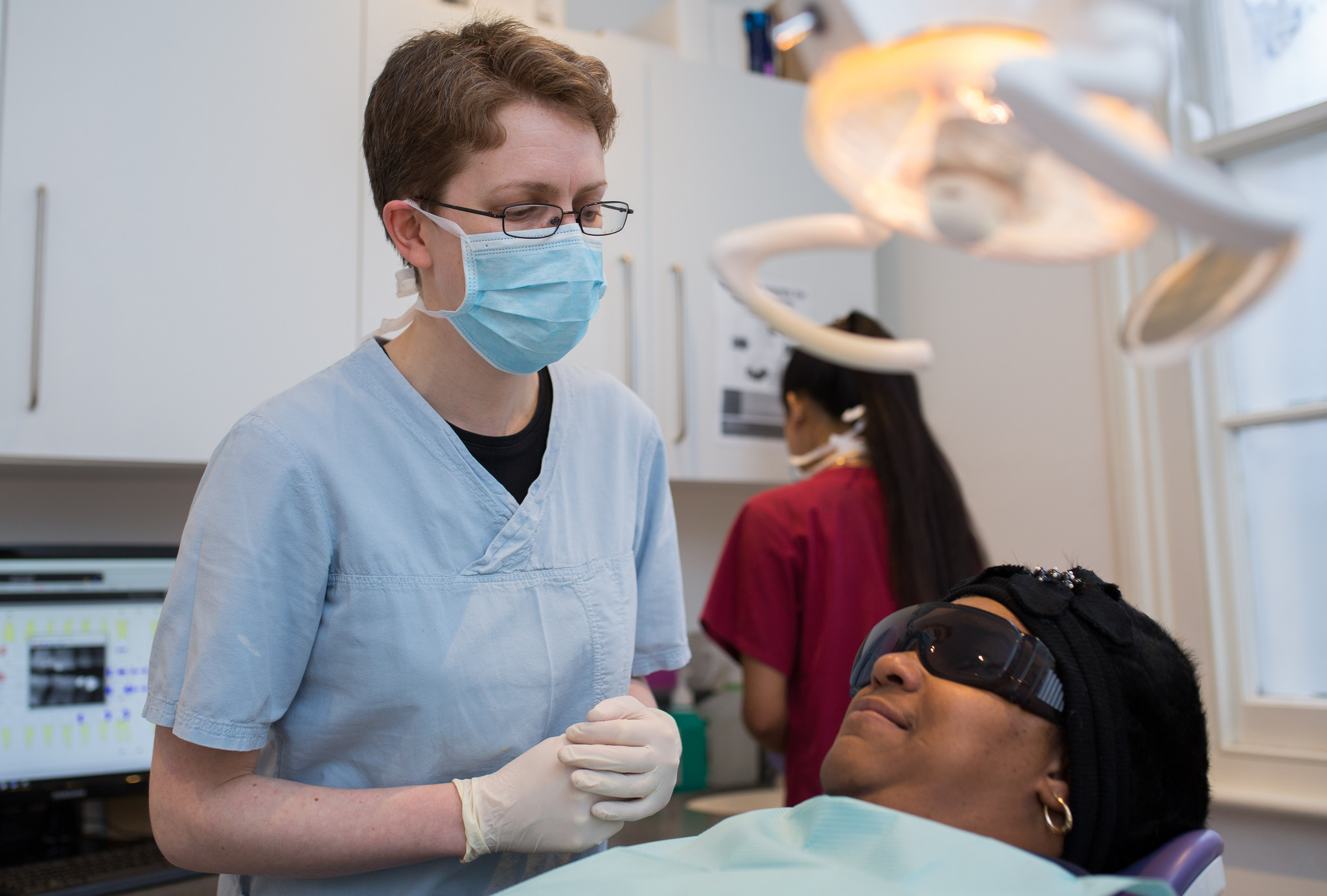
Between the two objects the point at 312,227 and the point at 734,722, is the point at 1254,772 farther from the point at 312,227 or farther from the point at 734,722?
the point at 312,227

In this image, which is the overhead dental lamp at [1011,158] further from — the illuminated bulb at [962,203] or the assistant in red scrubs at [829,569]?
the assistant in red scrubs at [829,569]

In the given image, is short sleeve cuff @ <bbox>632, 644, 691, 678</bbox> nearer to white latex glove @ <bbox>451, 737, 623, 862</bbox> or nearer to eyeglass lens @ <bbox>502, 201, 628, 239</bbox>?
white latex glove @ <bbox>451, 737, 623, 862</bbox>

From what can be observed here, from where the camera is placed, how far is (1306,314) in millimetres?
1910

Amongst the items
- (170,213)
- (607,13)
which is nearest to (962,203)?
(170,213)

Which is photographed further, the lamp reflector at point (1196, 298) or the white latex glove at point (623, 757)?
the white latex glove at point (623, 757)

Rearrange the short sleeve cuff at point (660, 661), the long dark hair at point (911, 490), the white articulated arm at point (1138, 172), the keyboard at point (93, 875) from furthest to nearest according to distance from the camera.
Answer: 1. the long dark hair at point (911, 490)
2. the keyboard at point (93, 875)
3. the short sleeve cuff at point (660, 661)
4. the white articulated arm at point (1138, 172)

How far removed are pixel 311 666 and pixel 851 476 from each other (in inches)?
44.0

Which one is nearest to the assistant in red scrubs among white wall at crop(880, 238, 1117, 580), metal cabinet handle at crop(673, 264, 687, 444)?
metal cabinet handle at crop(673, 264, 687, 444)

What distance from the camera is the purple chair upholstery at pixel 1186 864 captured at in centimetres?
94

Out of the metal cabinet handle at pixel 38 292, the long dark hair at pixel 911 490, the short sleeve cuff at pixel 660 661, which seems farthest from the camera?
the long dark hair at pixel 911 490

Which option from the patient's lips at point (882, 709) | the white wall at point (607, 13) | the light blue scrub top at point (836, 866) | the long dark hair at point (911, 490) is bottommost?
the light blue scrub top at point (836, 866)

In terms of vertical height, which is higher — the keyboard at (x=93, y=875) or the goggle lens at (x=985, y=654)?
the goggle lens at (x=985, y=654)

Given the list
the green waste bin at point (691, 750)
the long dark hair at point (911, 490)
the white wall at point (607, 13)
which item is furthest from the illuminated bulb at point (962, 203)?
the white wall at point (607, 13)

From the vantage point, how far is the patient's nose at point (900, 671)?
1.10 metres
